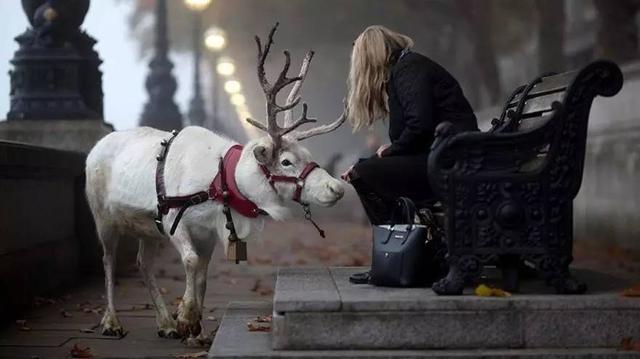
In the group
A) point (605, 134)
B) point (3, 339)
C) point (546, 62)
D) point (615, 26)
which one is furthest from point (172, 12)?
point (3, 339)

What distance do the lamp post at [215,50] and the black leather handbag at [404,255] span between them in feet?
95.1

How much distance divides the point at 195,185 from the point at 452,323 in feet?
6.14

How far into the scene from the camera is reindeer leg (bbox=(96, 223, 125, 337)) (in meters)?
6.98

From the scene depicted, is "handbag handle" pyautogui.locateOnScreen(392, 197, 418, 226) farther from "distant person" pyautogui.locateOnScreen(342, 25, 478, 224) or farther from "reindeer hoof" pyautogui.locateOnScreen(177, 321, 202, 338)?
"reindeer hoof" pyautogui.locateOnScreen(177, 321, 202, 338)

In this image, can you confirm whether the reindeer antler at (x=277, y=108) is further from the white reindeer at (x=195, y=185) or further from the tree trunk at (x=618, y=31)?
the tree trunk at (x=618, y=31)

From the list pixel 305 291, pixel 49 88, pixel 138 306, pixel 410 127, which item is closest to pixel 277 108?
pixel 410 127

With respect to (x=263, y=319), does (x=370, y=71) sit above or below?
above

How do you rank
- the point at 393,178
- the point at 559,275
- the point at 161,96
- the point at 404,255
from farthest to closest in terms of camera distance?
1. the point at 161,96
2. the point at 393,178
3. the point at 404,255
4. the point at 559,275

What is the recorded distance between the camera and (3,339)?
22.8 feet

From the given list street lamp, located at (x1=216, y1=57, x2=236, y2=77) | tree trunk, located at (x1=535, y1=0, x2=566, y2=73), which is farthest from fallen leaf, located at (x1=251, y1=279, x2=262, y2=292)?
street lamp, located at (x1=216, y1=57, x2=236, y2=77)

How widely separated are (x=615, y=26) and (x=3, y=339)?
14.0 metres

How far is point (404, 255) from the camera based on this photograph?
585 cm

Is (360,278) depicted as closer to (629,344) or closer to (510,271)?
(510,271)

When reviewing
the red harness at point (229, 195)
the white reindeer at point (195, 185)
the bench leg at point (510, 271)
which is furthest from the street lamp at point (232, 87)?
the bench leg at point (510, 271)
